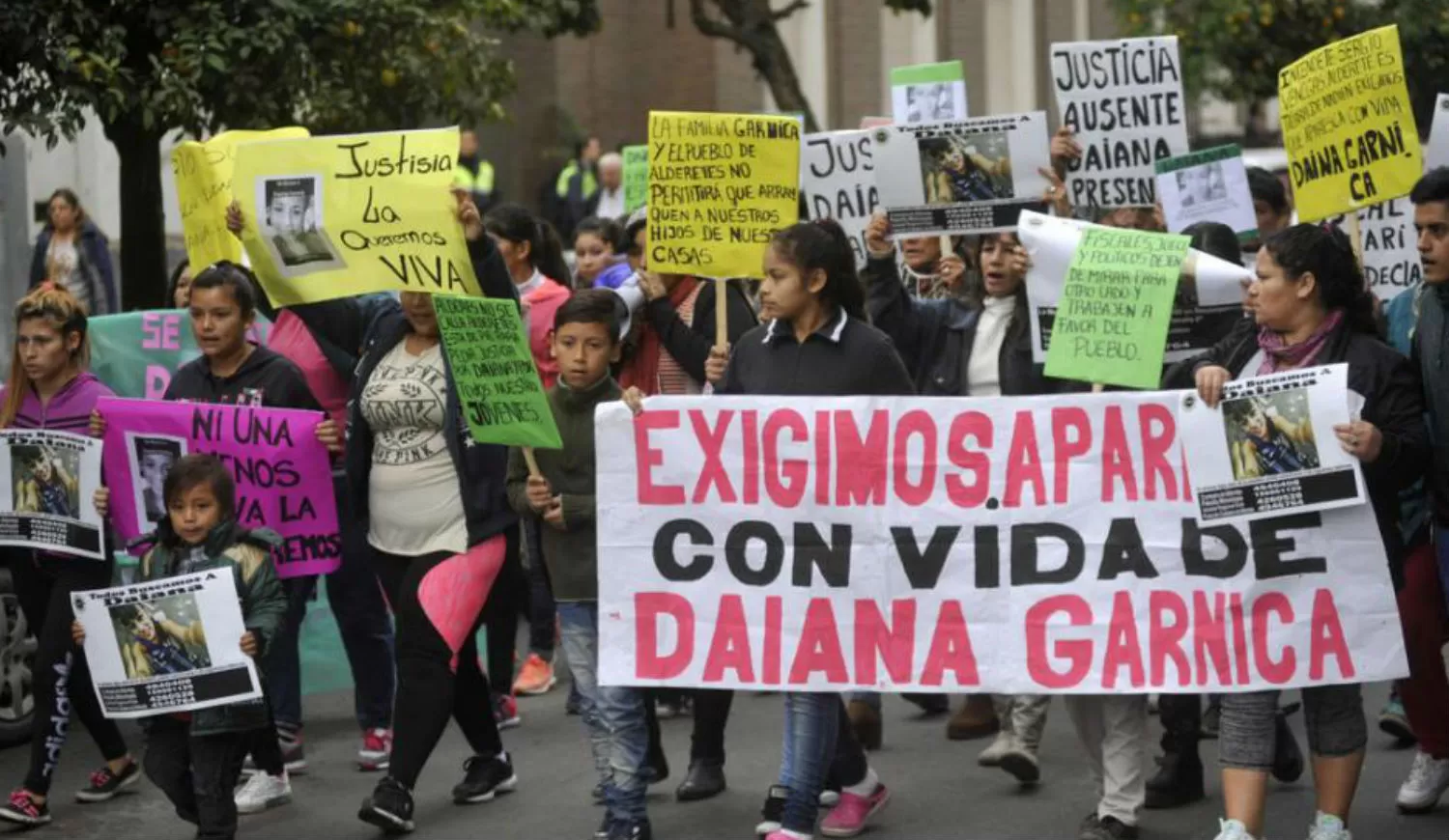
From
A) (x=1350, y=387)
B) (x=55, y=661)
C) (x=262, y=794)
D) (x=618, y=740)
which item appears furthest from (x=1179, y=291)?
(x=55, y=661)

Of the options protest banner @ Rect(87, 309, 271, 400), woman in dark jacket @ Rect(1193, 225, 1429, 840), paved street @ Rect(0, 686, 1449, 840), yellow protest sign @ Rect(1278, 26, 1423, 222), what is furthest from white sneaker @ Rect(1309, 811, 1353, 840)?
protest banner @ Rect(87, 309, 271, 400)

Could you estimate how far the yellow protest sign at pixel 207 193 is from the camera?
9.37m

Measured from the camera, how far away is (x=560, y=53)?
30.5 metres

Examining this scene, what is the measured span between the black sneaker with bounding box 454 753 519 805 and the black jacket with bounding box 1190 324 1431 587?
3052mm

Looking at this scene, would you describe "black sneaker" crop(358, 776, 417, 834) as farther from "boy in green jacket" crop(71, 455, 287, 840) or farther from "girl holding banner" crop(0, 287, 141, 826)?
"girl holding banner" crop(0, 287, 141, 826)

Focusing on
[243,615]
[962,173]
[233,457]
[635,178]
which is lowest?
[243,615]

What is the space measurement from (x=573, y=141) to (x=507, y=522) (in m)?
22.1

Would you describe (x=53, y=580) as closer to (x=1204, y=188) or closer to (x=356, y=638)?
(x=356, y=638)

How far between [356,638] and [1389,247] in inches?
164

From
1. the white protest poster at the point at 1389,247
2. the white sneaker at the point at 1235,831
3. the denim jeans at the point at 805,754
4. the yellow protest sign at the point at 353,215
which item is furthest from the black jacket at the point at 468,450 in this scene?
the white protest poster at the point at 1389,247

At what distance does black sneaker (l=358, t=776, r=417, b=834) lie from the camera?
7.99 meters

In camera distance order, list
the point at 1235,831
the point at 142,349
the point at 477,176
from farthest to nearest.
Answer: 1. the point at 477,176
2. the point at 142,349
3. the point at 1235,831

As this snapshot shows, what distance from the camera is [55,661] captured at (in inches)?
325

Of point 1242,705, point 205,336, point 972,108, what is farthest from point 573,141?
point 1242,705
